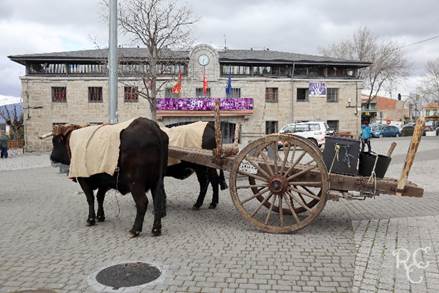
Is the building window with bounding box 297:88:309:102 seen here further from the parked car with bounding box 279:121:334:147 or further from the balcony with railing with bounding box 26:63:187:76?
the balcony with railing with bounding box 26:63:187:76

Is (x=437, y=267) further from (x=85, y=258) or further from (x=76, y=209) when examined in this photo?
(x=76, y=209)

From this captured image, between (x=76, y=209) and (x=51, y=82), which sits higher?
(x=51, y=82)

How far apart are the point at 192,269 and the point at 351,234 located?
2.70 m

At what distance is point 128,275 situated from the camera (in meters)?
4.74

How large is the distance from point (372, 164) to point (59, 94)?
33022mm

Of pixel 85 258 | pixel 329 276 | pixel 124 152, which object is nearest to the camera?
pixel 329 276

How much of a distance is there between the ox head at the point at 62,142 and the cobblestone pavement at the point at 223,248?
1.07m

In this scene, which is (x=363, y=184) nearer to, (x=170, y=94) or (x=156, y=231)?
(x=156, y=231)

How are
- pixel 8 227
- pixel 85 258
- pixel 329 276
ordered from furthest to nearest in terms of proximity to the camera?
pixel 8 227, pixel 85 258, pixel 329 276

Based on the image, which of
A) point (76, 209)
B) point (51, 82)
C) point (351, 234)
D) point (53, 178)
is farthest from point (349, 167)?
point (51, 82)

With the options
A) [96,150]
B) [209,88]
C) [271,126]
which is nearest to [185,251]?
[96,150]

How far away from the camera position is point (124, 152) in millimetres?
6281

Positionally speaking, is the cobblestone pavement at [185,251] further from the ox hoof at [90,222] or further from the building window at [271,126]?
the building window at [271,126]

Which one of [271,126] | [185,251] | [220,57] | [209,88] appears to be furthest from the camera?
[271,126]
